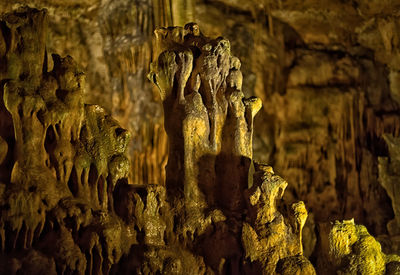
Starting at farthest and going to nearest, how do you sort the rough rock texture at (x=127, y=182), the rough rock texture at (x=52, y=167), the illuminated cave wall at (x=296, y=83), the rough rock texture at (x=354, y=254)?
the illuminated cave wall at (x=296, y=83) < the rough rock texture at (x=354, y=254) < the rough rock texture at (x=127, y=182) < the rough rock texture at (x=52, y=167)

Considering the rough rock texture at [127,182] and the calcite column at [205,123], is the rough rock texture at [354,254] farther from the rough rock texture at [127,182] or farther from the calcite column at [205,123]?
the calcite column at [205,123]

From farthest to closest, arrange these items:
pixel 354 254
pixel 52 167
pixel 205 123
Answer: pixel 205 123
pixel 354 254
pixel 52 167

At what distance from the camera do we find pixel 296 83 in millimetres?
9828

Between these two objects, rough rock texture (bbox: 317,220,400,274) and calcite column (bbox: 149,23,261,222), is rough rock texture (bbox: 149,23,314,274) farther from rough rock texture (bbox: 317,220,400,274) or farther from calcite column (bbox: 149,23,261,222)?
rough rock texture (bbox: 317,220,400,274)

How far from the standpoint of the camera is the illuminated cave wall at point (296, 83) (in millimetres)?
8789

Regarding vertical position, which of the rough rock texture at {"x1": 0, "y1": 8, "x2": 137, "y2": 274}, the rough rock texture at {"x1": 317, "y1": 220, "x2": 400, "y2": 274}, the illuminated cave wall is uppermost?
the illuminated cave wall

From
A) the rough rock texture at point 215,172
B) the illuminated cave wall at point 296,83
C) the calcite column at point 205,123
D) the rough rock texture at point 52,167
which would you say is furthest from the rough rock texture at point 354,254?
the illuminated cave wall at point 296,83

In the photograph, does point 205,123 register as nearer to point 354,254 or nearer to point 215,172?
point 215,172

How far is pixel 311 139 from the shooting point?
9.66 metres

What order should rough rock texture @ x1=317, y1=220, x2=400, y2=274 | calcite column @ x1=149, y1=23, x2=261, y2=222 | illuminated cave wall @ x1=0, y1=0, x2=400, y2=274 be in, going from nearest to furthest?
rough rock texture @ x1=317, y1=220, x2=400, y2=274 < calcite column @ x1=149, y1=23, x2=261, y2=222 < illuminated cave wall @ x1=0, y1=0, x2=400, y2=274

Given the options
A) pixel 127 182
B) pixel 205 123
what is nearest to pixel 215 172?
pixel 205 123

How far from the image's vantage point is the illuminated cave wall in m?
8.79

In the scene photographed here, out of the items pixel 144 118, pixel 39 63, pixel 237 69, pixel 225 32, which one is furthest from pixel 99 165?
pixel 225 32

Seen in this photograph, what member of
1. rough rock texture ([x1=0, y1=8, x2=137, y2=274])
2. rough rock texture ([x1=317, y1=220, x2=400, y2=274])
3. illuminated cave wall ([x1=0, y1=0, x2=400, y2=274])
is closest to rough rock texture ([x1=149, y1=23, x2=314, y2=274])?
rough rock texture ([x1=317, y1=220, x2=400, y2=274])
